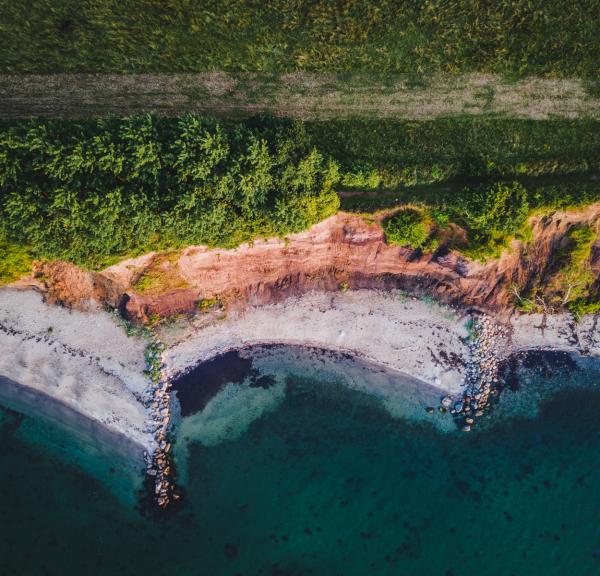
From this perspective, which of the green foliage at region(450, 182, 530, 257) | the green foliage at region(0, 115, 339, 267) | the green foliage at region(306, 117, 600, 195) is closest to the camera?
the green foliage at region(0, 115, 339, 267)

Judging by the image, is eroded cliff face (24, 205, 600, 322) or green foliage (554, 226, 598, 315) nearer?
green foliage (554, 226, 598, 315)

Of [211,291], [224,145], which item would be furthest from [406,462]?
[224,145]

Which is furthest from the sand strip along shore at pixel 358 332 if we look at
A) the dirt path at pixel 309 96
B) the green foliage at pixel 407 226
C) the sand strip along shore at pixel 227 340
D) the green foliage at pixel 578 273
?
the dirt path at pixel 309 96

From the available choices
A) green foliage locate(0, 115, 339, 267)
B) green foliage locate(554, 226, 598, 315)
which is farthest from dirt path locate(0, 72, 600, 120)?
green foliage locate(554, 226, 598, 315)

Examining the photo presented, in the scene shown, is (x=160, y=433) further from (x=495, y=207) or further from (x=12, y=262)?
(x=495, y=207)

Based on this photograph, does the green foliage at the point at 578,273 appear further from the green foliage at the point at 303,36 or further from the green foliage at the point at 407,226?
Result: the green foliage at the point at 303,36

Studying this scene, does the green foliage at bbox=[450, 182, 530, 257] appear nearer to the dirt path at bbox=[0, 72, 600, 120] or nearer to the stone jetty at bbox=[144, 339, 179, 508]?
the dirt path at bbox=[0, 72, 600, 120]

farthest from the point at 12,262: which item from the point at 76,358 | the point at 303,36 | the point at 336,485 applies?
the point at 336,485
